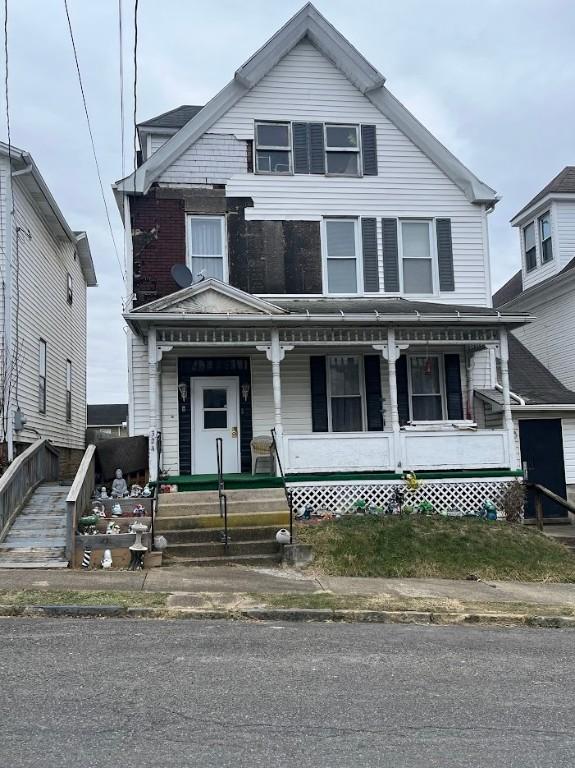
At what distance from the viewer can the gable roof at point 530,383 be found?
16.7 m

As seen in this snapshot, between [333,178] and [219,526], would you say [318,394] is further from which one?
[333,178]

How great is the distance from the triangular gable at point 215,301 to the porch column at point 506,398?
454cm

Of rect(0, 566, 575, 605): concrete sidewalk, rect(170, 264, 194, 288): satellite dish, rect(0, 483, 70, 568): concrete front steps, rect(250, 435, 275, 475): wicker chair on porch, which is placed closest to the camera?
rect(0, 566, 575, 605): concrete sidewalk

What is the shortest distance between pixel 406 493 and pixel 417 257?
572 centimetres

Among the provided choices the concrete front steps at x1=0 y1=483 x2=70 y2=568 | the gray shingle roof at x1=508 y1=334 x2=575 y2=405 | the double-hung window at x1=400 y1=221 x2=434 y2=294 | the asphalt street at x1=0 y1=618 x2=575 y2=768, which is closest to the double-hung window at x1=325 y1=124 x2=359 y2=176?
the double-hung window at x1=400 y1=221 x2=434 y2=294

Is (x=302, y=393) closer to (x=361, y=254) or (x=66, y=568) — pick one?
(x=361, y=254)

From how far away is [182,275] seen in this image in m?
14.9

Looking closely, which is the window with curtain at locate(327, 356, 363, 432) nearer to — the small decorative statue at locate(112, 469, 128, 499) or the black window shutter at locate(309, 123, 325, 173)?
the black window shutter at locate(309, 123, 325, 173)

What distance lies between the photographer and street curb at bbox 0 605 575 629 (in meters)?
7.73

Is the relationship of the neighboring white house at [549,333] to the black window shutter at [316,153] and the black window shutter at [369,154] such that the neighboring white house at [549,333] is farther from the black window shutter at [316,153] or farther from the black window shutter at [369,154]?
the black window shutter at [316,153]

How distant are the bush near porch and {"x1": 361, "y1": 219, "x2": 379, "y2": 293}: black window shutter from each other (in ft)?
18.3

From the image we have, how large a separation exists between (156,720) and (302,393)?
11289mm

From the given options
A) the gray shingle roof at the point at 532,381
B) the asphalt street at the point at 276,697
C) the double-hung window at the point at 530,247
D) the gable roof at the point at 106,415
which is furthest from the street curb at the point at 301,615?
the gable roof at the point at 106,415

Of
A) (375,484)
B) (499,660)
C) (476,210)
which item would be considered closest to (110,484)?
(375,484)
